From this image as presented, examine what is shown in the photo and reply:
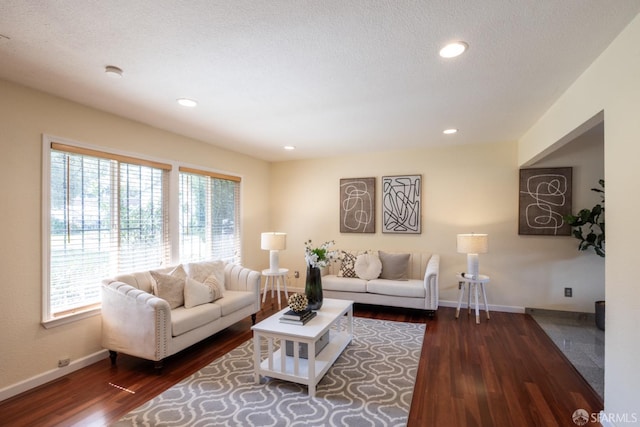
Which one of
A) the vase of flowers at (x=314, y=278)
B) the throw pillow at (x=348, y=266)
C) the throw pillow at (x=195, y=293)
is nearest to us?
the vase of flowers at (x=314, y=278)

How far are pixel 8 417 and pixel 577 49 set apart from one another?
4562 mm

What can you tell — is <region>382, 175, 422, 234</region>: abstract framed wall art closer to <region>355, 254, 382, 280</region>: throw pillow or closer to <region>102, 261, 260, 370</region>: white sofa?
<region>355, 254, 382, 280</region>: throw pillow

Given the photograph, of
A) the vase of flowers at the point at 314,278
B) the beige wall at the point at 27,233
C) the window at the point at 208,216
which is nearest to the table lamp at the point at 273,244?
the window at the point at 208,216

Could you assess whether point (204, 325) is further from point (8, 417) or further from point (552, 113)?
point (552, 113)

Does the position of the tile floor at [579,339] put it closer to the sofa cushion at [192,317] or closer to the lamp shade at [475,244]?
the lamp shade at [475,244]

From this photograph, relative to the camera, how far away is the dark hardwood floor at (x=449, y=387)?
83.2 inches

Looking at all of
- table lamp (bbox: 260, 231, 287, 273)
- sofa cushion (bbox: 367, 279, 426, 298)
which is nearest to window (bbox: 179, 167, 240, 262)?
table lamp (bbox: 260, 231, 287, 273)

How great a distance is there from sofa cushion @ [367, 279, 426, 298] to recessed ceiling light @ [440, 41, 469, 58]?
3.01m

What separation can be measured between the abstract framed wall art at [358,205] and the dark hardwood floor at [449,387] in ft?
7.00

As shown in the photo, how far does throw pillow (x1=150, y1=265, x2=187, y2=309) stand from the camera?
10.3 feet

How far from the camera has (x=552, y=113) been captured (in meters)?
2.99

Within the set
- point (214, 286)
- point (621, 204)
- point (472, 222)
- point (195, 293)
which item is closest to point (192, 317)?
point (195, 293)

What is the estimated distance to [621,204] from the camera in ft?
5.96

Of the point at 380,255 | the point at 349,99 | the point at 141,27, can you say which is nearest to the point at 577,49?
the point at 349,99
